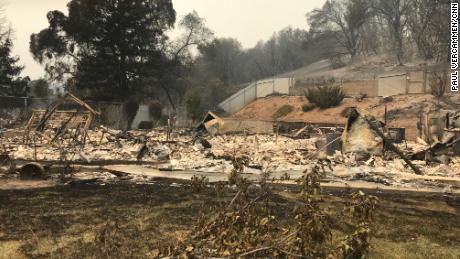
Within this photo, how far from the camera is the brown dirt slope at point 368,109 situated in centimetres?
2720

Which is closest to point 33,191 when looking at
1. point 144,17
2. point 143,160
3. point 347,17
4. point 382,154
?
point 143,160

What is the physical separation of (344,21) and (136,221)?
78166mm

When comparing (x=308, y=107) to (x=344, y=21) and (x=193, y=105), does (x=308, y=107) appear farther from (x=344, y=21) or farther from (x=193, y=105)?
(x=344, y=21)

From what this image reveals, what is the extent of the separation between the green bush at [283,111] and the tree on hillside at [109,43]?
10941 millimetres

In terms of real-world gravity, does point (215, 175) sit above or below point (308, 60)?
below

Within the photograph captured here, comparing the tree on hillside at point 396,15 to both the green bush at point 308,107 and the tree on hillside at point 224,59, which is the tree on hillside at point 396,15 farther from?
the green bush at point 308,107

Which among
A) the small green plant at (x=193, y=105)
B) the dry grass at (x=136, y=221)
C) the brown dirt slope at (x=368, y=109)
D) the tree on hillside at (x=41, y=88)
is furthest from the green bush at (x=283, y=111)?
the dry grass at (x=136, y=221)

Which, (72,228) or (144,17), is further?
(144,17)

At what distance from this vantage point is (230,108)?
45906 millimetres

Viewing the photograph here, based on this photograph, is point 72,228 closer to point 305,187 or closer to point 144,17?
point 305,187

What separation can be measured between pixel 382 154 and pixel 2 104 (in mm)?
26748

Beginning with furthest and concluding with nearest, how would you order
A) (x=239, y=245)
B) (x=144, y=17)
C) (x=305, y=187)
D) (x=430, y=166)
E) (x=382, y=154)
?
(x=144, y=17) < (x=382, y=154) < (x=430, y=166) < (x=305, y=187) < (x=239, y=245)

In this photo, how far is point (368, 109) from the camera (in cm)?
3109

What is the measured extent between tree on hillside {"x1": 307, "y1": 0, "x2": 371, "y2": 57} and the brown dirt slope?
38.1 m
